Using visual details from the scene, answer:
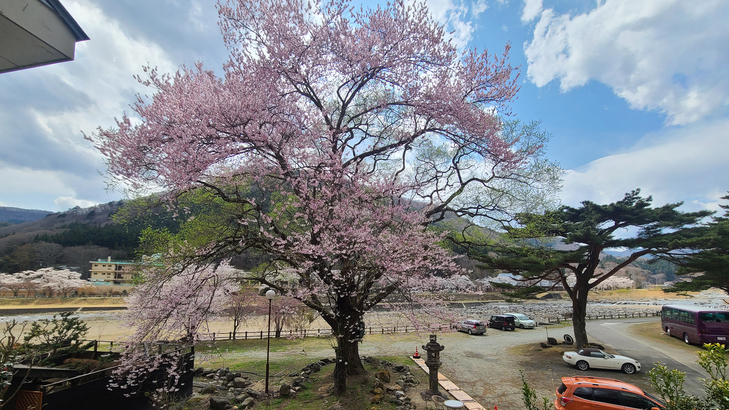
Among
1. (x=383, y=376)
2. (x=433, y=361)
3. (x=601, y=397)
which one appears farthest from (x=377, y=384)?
(x=601, y=397)

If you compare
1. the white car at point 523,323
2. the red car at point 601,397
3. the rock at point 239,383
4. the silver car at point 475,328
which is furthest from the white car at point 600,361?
the white car at point 523,323

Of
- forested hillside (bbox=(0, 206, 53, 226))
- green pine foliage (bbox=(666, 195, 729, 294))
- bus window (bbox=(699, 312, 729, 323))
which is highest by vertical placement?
forested hillside (bbox=(0, 206, 53, 226))

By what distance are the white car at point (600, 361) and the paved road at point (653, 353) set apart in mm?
588

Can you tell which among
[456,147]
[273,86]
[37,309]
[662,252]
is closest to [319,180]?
[273,86]

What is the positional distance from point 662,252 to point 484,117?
392 inches

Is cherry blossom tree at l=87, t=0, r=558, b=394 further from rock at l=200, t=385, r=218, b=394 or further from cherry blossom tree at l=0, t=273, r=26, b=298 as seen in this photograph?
cherry blossom tree at l=0, t=273, r=26, b=298

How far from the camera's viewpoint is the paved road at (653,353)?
36.4ft

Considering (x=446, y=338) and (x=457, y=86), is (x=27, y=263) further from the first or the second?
(x=457, y=86)

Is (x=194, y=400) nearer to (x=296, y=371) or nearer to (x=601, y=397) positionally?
(x=296, y=371)

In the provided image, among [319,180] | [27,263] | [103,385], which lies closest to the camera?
[103,385]

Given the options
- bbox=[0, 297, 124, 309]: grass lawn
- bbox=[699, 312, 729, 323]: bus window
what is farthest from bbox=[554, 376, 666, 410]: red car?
bbox=[0, 297, 124, 309]: grass lawn

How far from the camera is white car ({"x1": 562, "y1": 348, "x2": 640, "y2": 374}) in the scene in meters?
11.8

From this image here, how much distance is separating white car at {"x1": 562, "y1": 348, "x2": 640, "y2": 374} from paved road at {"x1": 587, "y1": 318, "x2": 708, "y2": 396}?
59 centimetres

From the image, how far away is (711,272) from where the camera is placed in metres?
12.4
